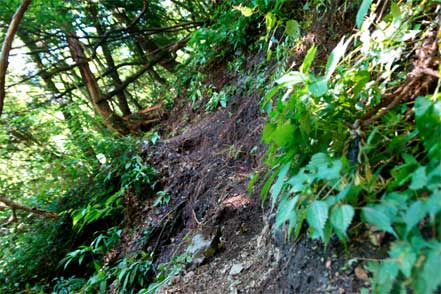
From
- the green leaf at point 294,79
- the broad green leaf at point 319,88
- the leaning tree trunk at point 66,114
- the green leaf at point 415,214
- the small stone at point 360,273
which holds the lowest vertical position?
the small stone at point 360,273

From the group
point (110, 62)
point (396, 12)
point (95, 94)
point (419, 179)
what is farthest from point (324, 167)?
point (110, 62)

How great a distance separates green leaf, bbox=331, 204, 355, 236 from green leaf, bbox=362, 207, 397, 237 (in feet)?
0.18

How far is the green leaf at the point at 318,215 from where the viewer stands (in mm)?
1164

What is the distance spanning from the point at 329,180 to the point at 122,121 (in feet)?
17.4

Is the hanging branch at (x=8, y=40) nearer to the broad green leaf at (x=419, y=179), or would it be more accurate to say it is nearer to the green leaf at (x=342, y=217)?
the green leaf at (x=342, y=217)

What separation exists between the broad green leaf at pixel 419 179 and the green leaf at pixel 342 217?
203 millimetres

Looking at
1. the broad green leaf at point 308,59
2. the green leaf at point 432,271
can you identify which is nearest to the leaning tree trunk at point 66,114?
the broad green leaf at point 308,59

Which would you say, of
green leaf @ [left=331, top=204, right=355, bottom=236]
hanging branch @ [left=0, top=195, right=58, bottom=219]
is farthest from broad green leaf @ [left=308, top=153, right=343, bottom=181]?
hanging branch @ [left=0, top=195, right=58, bottom=219]

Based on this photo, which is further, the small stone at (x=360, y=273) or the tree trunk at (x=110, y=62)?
the tree trunk at (x=110, y=62)

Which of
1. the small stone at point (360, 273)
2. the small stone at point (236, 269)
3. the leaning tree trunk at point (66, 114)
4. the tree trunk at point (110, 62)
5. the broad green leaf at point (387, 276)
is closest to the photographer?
the broad green leaf at point (387, 276)

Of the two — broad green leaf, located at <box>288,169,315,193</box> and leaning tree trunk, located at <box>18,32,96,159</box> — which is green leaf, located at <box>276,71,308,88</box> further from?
leaning tree trunk, located at <box>18,32,96,159</box>

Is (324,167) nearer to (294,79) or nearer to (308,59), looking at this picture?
(294,79)

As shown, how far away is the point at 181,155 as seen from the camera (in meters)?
4.02

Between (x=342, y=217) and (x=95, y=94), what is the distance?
19.4 feet
